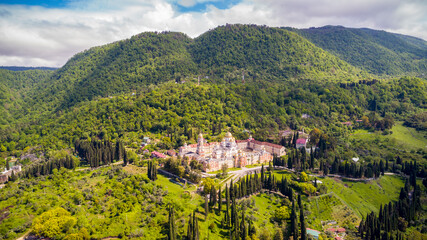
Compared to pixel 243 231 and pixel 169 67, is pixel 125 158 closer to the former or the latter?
pixel 243 231

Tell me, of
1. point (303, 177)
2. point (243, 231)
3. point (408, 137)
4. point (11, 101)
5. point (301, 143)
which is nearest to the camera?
point (243, 231)

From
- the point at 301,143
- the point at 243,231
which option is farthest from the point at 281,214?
the point at 301,143

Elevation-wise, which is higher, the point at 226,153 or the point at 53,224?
the point at 226,153

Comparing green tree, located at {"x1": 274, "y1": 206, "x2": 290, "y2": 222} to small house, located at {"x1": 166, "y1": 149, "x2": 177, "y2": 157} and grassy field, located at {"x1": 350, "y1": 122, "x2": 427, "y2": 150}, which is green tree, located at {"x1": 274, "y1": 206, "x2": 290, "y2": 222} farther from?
grassy field, located at {"x1": 350, "y1": 122, "x2": 427, "y2": 150}

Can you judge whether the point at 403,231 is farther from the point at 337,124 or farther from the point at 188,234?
the point at 337,124

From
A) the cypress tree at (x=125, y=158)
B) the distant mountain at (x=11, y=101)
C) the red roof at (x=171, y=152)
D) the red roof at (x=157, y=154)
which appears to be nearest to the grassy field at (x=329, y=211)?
the red roof at (x=171, y=152)

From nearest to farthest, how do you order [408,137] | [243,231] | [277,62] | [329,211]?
[243,231]
[329,211]
[408,137]
[277,62]
